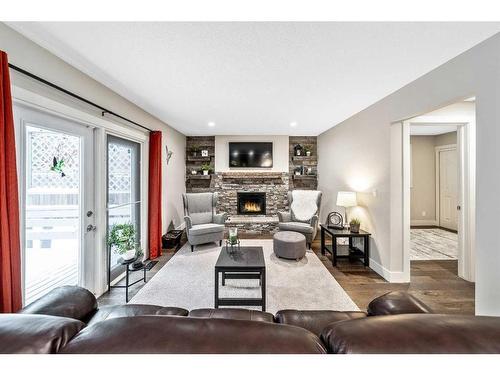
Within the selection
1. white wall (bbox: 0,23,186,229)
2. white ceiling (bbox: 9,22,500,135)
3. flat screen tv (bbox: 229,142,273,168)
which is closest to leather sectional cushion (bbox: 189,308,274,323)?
white ceiling (bbox: 9,22,500,135)

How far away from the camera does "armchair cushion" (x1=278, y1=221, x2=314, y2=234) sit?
4078mm

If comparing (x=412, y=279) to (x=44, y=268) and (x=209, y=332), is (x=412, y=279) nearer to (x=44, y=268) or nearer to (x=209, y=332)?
(x=209, y=332)

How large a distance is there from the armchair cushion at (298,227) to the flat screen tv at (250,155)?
200 centimetres

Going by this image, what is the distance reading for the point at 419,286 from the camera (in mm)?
2771

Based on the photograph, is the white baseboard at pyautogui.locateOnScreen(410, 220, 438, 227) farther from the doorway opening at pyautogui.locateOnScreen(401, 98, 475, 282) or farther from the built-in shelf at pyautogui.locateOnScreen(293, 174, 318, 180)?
the built-in shelf at pyautogui.locateOnScreen(293, 174, 318, 180)

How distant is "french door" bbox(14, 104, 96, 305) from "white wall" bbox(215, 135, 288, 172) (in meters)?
3.57

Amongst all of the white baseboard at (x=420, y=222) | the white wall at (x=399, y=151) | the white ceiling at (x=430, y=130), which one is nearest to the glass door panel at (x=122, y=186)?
the white wall at (x=399, y=151)

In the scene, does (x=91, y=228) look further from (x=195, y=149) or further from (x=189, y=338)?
(x=195, y=149)

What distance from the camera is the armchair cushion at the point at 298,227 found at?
13.4 feet

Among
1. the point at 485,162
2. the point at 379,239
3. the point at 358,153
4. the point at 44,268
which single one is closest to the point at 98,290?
the point at 44,268

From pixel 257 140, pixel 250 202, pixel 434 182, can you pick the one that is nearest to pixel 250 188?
pixel 250 202

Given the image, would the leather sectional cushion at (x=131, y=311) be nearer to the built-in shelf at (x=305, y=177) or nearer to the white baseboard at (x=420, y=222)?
the built-in shelf at (x=305, y=177)
